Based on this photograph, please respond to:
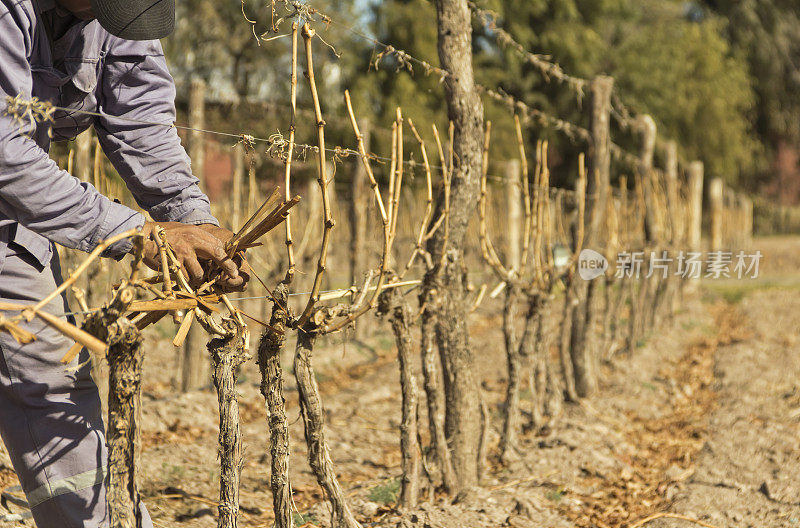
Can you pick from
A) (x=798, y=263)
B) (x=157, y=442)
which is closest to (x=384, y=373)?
(x=157, y=442)

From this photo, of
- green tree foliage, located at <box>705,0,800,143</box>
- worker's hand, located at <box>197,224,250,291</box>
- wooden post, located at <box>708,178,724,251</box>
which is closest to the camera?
worker's hand, located at <box>197,224,250,291</box>

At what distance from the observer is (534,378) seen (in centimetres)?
496

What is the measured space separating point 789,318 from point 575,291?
6089 mm

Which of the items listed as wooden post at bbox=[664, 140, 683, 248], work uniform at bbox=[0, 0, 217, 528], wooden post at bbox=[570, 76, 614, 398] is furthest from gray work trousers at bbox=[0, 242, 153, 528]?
wooden post at bbox=[664, 140, 683, 248]

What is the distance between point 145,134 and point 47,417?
78 centimetres

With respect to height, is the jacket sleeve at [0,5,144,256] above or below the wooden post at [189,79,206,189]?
below

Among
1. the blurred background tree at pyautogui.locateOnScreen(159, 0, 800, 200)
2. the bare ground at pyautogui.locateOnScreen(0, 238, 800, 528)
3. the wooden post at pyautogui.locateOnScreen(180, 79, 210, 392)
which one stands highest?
the blurred background tree at pyautogui.locateOnScreen(159, 0, 800, 200)

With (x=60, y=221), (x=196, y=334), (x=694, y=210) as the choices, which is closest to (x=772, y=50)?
(x=694, y=210)

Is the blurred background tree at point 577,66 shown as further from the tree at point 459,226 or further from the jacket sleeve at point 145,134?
the jacket sleeve at point 145,134

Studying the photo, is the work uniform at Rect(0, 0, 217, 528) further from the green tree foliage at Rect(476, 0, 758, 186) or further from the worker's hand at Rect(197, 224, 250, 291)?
the green tree foliage at Rect(476, 0, 758, 186)

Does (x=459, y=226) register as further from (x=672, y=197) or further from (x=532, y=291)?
(x=672, y=197)

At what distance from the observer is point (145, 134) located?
7.38 feet

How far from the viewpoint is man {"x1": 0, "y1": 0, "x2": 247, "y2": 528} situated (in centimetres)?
183

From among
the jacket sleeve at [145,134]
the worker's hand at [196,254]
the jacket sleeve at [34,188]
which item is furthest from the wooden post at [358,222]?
the jacket sleeve at [34,188]
